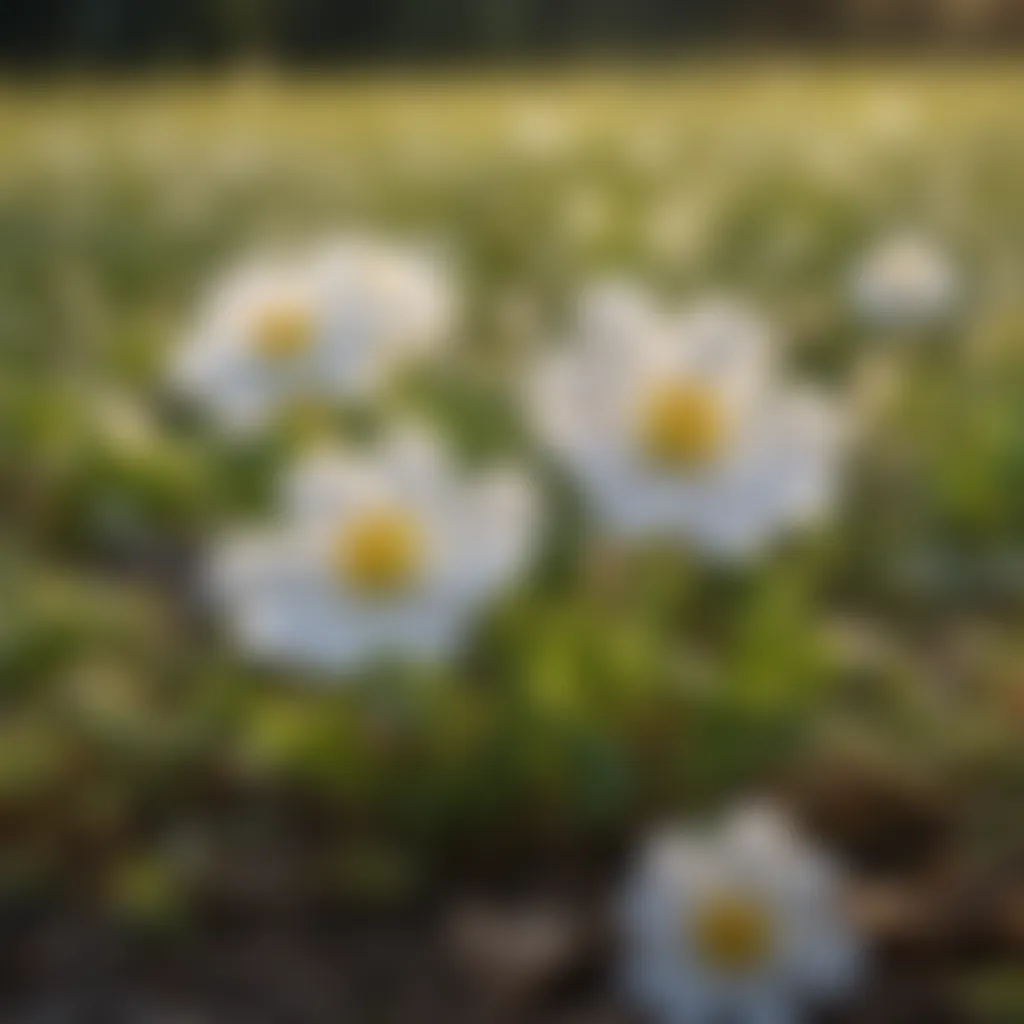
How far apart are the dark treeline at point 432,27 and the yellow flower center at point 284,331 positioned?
2307 millimetres

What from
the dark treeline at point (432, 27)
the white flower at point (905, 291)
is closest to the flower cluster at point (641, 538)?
the white flower at point (905, 291)

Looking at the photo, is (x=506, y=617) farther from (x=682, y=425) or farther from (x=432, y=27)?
(x=432, y=27)

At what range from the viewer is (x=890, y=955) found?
578mm

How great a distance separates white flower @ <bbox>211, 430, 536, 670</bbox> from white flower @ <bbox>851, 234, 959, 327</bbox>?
44cm

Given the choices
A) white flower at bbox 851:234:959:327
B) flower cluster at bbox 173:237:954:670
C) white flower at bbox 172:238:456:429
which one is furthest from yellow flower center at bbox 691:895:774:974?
white flower at bbox 851:234:959:327

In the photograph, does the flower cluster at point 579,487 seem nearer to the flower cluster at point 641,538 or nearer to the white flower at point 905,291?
the flower cluster at point 641,538

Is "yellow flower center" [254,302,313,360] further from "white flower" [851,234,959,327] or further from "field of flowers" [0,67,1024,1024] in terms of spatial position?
"white flower" [851,234,959,327]

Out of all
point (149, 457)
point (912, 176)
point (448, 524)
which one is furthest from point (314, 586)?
point (912, 176)

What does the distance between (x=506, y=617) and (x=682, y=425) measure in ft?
0.27

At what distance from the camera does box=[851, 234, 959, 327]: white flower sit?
3.39 feet

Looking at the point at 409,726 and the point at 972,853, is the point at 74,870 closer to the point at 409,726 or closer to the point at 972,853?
the point at 409,726

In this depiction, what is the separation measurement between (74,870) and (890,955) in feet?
0.77

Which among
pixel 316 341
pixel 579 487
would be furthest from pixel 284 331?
pixel 579 487

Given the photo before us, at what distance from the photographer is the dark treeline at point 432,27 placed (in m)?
2.99
